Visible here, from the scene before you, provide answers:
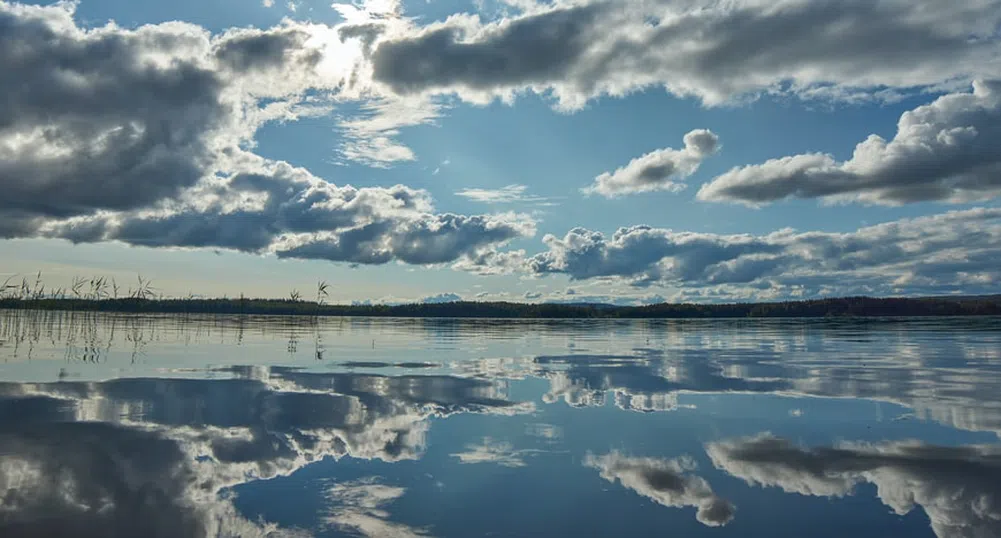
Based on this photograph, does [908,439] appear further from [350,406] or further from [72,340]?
[72,340]

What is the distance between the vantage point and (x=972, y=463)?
13.4m

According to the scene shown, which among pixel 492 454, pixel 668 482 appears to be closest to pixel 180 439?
pixel 492 454

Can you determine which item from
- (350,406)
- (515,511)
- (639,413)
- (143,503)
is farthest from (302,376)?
(515,511)

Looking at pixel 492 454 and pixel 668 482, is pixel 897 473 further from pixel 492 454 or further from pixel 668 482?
pixel 492 454

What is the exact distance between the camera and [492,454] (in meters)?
14.0

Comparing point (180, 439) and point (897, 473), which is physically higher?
point (897, 473)

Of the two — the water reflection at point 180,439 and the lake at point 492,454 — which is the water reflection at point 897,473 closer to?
the lake at point 492,454

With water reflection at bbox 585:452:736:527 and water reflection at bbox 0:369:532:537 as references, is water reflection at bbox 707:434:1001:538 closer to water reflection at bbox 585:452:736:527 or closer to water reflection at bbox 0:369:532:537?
water reflection at bbox 585:452:736:527

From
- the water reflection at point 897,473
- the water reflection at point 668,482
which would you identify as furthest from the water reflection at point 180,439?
the water reflection at point 897,473

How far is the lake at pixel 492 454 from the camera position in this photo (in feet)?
32.7

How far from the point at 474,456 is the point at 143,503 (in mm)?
6300

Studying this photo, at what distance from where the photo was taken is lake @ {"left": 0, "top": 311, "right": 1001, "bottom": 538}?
9953 millimetres

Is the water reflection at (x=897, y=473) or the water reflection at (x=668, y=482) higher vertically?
the water reflection at (x=897, y=473)

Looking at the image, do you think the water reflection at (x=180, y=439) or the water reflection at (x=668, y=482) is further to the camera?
the water reflection at (x=668, y=482)
